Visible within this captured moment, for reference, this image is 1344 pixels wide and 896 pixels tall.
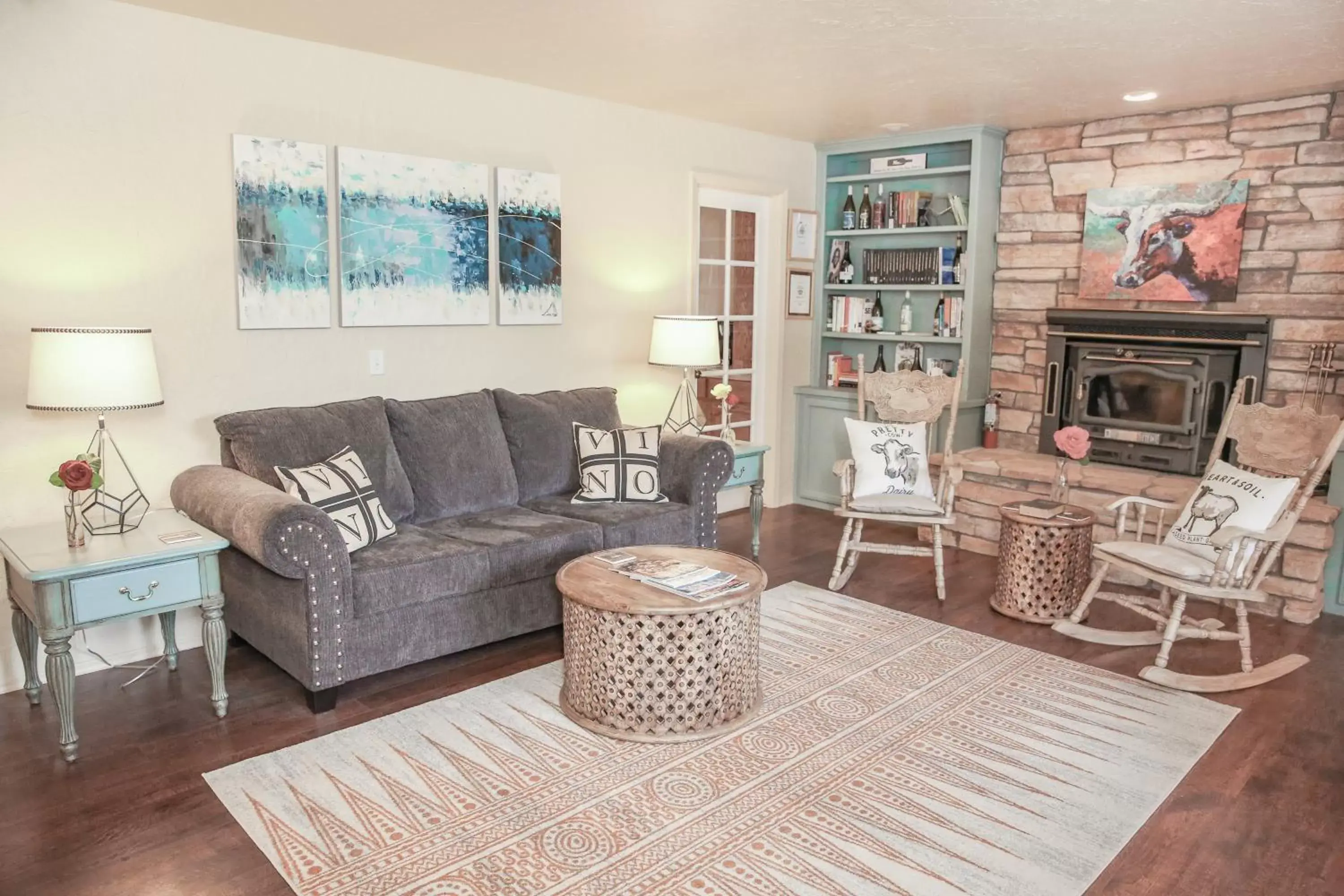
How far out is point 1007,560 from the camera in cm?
412

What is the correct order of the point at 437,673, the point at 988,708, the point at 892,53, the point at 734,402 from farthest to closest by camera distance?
the point at 734,402 → the point at 892,53 → the point at 437,673 → the point at 988,708

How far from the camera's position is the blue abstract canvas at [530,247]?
444cm

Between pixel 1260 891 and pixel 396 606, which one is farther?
pixel 396 606

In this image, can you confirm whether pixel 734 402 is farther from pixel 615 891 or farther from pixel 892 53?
pixel 615 891

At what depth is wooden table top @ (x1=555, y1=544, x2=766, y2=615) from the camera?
2801 millimetres

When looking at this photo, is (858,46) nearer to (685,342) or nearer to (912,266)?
(685,342)

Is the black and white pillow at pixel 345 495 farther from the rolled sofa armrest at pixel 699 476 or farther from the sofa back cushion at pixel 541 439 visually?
the rolled sofa armrest at pixel 699 476

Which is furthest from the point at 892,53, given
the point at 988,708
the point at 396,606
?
the point at 396,606

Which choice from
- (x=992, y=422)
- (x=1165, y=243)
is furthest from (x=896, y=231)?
(x=1165, y=243)

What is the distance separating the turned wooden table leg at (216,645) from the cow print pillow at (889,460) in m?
2.82

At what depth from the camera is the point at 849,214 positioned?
238 inches

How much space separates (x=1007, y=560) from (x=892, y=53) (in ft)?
7.24

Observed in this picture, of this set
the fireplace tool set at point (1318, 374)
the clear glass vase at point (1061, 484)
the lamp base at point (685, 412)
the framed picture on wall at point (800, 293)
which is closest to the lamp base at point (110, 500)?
the lamp base at point (685, 412)

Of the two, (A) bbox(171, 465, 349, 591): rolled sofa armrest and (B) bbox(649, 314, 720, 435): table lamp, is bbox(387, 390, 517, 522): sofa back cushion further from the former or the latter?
(B) bbox(649, 314, 720, 435): table lamp
